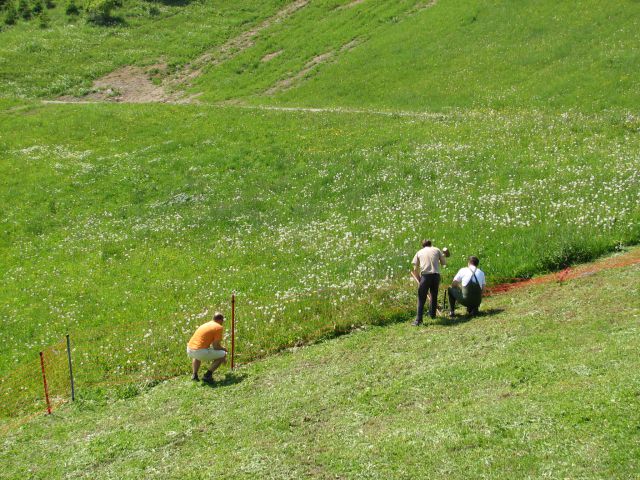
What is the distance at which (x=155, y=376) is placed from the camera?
56.1 ft

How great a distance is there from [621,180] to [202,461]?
17894 millimetres

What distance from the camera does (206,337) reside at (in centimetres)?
1550

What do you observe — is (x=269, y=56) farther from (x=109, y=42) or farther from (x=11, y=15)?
(x=11, y=15)

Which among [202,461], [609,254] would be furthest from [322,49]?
[202,461]

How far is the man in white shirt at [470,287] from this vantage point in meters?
16.4

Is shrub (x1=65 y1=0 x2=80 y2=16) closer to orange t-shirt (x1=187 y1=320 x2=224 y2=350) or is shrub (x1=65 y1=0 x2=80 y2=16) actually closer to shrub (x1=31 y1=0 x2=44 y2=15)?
shrub (x1=31 y1=0 x2=44 y2=15)

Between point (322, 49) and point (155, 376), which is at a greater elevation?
point (322, 49)

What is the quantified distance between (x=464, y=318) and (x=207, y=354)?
6557 millimetres

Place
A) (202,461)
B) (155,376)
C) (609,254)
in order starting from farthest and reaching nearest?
(609,254) → (155,376) → (202,461)

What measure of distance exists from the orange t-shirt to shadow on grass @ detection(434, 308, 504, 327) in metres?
5.57

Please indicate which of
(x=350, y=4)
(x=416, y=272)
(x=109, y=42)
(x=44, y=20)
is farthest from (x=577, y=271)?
(x=44, y=20)

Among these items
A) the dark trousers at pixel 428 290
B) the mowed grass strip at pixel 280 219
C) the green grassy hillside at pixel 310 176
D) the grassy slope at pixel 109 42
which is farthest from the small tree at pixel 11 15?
the dark trousers at pixel 428 290

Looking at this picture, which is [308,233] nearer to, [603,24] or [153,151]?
[153,151]

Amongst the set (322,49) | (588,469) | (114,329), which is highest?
(322,49)
